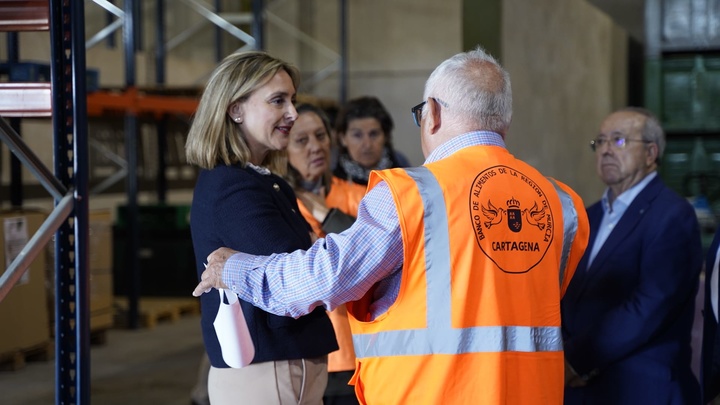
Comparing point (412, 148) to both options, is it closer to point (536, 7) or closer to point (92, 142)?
point (92, 142)

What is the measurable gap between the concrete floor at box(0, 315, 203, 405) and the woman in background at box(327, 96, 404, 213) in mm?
2786

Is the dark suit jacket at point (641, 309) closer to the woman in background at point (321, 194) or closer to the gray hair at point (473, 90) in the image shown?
the woman in background at point (321, 194)

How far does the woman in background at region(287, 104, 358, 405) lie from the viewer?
11.7 feet

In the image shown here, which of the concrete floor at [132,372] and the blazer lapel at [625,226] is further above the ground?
the blazer lapel at [625,226]

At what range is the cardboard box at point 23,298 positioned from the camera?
704 cm

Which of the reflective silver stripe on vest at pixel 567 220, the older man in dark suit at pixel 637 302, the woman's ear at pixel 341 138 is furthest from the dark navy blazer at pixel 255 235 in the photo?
the woman's ear at pixel 341 138

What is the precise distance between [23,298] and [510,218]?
20.0 feet

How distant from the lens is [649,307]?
3270mm

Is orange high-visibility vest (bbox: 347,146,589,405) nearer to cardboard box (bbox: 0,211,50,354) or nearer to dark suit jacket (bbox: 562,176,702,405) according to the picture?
dark suit jacket (bbox: 562,176,702,405)

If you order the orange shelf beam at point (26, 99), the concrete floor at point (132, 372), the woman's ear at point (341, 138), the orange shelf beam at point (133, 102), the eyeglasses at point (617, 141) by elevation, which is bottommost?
the concrete floor at point (132, 372)

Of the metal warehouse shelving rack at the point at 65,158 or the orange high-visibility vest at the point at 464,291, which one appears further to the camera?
the metal warehouse shelving rack at the point at 65,158

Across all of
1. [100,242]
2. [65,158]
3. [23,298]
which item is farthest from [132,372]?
[65,158]

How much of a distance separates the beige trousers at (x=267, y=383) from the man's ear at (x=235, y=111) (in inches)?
29.8

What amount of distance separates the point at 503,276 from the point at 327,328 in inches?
30.4
